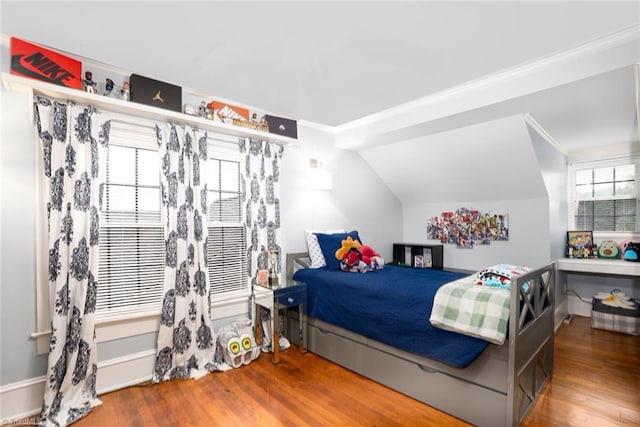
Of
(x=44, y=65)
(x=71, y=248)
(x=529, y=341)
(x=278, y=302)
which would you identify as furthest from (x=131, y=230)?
(x=529, y=341)

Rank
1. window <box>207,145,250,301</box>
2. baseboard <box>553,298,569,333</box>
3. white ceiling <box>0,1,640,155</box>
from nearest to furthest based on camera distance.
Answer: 1. white ceiling <box>0,1,640,155</box>
2. window <box>207,145,250,301</box>
3. baseboard <box>553,298,569,333</box>

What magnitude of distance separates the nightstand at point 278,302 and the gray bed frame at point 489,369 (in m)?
0.41

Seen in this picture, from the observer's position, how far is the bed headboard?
331cm

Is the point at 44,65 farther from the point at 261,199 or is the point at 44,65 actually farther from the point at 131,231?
the point at 261,199

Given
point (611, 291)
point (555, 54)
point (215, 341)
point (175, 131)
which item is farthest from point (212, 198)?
point (611, 291)

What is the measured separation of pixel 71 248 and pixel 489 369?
280 centimetres

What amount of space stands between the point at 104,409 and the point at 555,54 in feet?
12.6

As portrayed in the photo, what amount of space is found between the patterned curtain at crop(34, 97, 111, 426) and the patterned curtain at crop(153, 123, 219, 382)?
0.46m

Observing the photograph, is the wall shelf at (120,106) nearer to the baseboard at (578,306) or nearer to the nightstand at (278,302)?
the nightstand at (278,302)

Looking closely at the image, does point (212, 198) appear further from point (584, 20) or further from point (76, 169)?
point (584, 20)

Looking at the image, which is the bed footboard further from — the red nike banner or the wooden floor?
the red nike banner

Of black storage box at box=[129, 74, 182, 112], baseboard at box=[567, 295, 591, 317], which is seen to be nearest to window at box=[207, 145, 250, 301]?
black storage box at box=[129, 74, 182, 112]

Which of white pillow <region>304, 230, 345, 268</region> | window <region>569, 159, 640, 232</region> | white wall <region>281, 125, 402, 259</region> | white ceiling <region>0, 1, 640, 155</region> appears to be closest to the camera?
white ceiling <region>0, 1, 640, 155</region>

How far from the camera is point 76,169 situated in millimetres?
2133
